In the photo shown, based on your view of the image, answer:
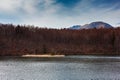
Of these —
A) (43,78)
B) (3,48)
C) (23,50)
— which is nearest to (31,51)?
(23,50)

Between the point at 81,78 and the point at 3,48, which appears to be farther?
the point at 3,48

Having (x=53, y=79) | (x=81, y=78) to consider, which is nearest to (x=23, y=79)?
(x=53, y=79)

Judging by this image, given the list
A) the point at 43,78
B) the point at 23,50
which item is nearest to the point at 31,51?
the point at 23,50

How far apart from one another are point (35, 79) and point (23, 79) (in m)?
2.12

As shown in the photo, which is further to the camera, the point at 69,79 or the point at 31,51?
the point at 31,51

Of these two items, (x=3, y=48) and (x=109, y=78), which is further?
(x=3, y=48)

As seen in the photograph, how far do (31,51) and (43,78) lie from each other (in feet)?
475

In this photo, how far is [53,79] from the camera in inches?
1911

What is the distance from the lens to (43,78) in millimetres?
50219

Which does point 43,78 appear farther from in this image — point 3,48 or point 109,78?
point 3,48

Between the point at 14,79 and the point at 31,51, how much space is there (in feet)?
478

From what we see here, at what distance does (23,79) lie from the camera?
159 feet

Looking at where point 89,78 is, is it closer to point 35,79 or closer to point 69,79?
point 69,79

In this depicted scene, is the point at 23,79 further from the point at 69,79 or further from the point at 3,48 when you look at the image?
the point at 3,48
